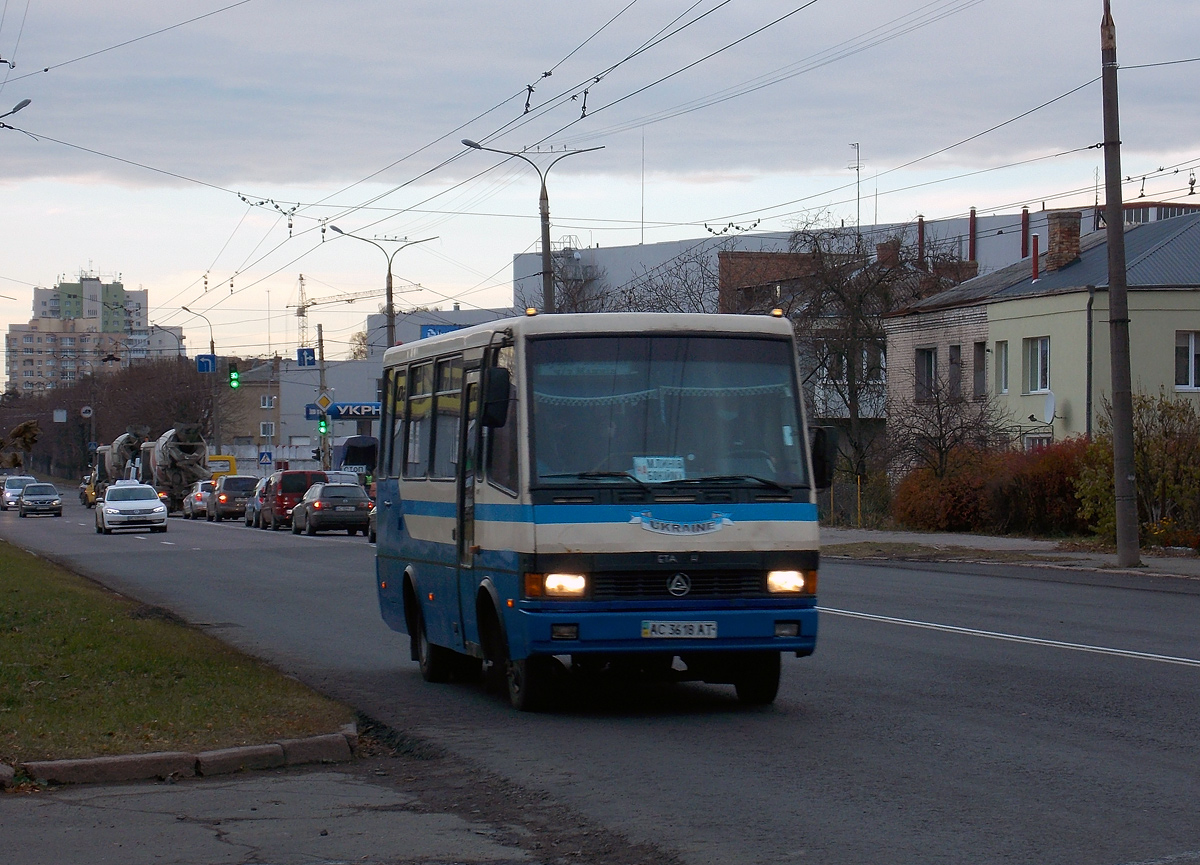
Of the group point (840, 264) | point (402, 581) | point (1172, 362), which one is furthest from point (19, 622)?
point (840, 264)

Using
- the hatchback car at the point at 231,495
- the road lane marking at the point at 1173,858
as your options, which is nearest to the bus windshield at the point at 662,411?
the road lane marking at the point at 1173,858

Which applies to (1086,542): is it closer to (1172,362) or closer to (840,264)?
(1172,362)

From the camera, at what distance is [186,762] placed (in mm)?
8086

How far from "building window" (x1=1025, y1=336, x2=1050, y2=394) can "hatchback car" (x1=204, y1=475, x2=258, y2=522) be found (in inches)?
1079

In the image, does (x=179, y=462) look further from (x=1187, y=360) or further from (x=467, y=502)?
(x=467, y=502)

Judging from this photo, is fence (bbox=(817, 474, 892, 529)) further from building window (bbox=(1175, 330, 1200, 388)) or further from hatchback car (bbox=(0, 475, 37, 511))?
hatchback car (bbox=(0, 475, 37, 511))

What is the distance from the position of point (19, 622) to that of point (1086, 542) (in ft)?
69.5

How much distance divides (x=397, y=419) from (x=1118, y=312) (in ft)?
48.0

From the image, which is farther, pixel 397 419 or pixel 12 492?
pixel 12 492

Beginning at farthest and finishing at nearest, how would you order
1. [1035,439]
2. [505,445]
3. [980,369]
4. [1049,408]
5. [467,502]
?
[980,369], [1035,439], [1049,408], [467,502], [505,445]

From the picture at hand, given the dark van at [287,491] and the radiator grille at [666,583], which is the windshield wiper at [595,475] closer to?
the radiator grille at [666,583]

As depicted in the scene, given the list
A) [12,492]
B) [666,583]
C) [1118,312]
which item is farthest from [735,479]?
[12,492]

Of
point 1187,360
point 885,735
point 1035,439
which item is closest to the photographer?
point 885,735

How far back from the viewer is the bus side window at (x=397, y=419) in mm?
12562
